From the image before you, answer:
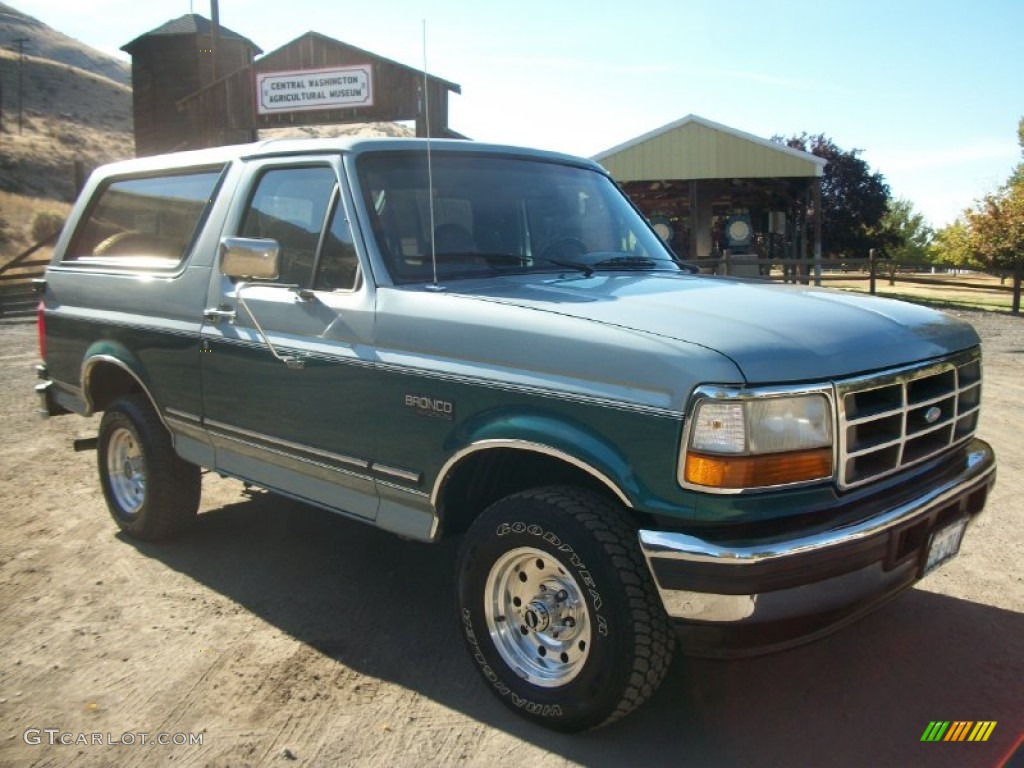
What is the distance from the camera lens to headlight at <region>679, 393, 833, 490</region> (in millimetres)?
2467

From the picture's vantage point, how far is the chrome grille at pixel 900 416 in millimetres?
2619

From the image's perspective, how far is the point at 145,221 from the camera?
4812 millimetres

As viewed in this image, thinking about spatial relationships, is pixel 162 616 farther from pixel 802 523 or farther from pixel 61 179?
pixel 61 179

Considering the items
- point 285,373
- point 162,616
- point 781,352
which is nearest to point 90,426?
point 162,616

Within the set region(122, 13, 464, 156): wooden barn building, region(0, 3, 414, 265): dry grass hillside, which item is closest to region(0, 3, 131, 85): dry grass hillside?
region(0, 3, 414, 265): dry grass hillside

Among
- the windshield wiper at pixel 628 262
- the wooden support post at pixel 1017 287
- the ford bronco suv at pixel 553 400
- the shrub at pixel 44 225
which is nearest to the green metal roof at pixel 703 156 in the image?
the wooden support post at pixel 1017 287

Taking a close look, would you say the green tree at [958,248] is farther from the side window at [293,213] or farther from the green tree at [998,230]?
the side window at [293,213]

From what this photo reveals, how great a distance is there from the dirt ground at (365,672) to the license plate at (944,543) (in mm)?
500

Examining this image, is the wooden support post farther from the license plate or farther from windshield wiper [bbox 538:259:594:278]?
windshield wiper [bbox 538:259:594:278]

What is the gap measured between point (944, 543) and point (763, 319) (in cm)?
106

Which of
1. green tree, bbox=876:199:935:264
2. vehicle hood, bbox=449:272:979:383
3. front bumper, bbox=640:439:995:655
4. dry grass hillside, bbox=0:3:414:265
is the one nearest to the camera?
front bumper, bbox=640:439:995:655

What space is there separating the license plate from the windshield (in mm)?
1679

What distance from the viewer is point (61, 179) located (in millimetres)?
53094

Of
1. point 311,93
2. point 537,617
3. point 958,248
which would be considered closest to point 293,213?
point 537,617
